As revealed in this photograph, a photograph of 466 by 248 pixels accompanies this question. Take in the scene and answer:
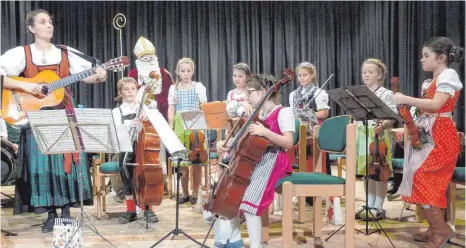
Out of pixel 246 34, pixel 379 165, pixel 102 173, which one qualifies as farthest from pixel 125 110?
pixel 246 34

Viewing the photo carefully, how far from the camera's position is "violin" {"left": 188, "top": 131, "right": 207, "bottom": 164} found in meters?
5.71

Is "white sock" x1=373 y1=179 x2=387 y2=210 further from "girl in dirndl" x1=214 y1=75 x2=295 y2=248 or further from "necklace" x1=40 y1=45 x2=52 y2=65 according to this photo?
"necklace" x1=40 y1=45 x2=52 y2=65

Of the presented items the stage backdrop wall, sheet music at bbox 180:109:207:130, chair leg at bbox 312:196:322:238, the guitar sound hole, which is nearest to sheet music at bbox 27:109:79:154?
the guitar sound hole

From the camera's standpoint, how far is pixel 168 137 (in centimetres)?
393

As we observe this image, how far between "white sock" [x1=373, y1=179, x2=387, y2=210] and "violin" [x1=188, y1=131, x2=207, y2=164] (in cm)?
174

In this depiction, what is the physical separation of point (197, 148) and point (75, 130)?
2359 millimetres

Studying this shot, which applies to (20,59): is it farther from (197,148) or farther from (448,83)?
(448,83)

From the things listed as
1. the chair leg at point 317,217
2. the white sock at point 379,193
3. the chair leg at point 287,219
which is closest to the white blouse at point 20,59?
the chair leg at point 287,219

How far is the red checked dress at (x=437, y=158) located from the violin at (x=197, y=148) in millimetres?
2371

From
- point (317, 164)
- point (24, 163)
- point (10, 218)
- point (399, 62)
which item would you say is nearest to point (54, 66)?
point (24, 163)

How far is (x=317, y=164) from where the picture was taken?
4566 mm

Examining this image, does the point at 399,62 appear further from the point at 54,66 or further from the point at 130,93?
the point at 54,66

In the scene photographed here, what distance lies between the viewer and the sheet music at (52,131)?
3414mm

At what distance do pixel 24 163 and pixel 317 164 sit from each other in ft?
7.63
